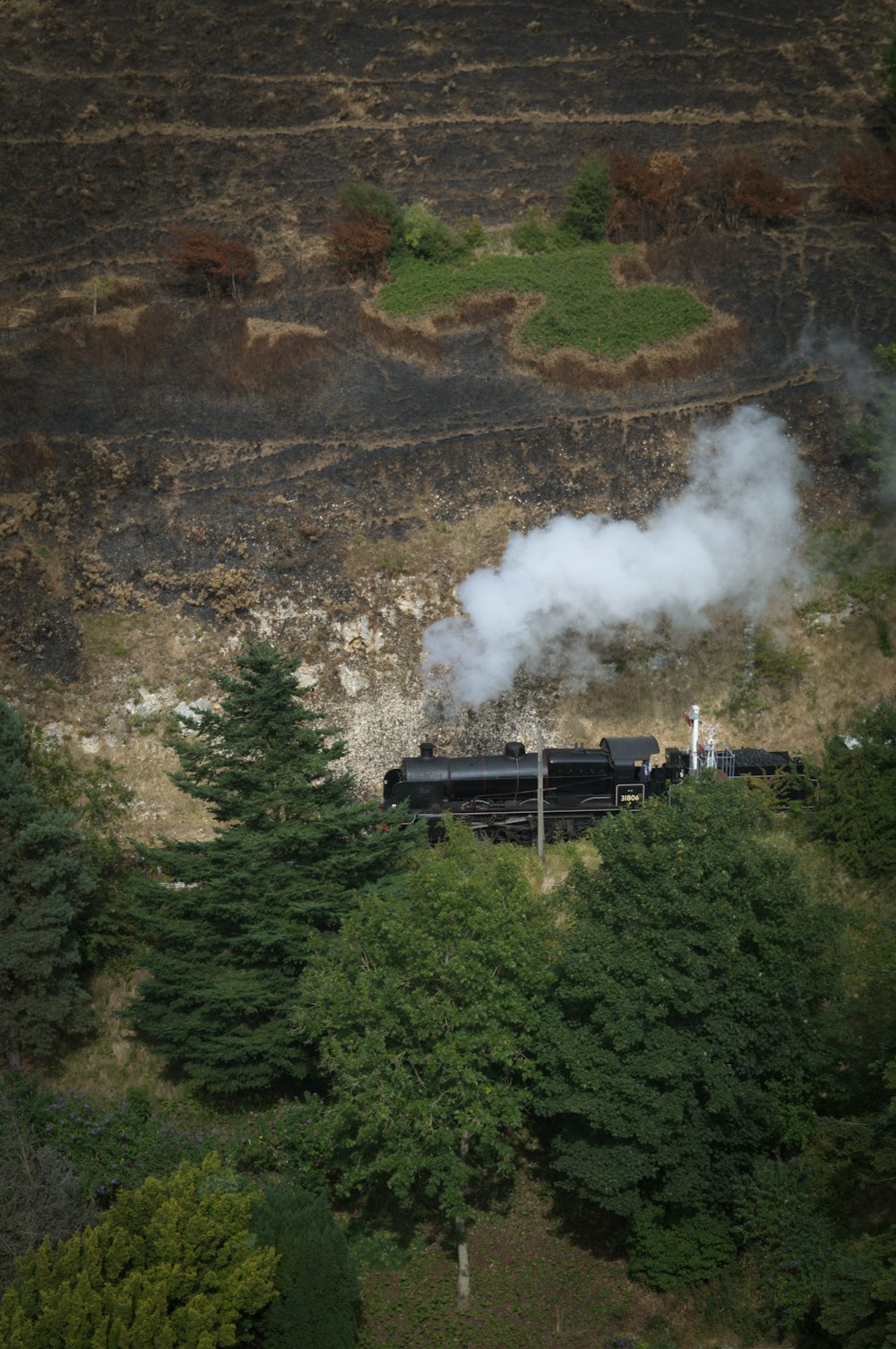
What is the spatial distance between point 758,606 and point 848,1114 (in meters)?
15.7

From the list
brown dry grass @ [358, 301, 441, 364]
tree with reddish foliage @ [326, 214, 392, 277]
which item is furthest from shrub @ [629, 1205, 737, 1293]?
tree with reddish foliage @ [326, 214, 392, 277]

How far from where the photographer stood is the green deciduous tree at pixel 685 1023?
989 inches

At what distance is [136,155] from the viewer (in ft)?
168

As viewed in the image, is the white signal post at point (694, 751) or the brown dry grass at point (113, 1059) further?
the white signal post at point (694, 751)

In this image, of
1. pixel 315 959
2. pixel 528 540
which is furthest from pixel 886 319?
pixel 315 959

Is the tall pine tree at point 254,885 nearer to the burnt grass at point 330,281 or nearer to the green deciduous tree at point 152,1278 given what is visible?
the green deciduous tree at point 152,1278

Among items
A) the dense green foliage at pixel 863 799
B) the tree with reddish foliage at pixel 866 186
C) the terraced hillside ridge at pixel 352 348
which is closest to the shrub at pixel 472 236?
the terraced hillside ridge at pixel 352 348

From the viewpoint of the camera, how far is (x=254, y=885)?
28797 millimetres

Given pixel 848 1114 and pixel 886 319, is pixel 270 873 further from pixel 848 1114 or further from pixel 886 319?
pixel 886 319

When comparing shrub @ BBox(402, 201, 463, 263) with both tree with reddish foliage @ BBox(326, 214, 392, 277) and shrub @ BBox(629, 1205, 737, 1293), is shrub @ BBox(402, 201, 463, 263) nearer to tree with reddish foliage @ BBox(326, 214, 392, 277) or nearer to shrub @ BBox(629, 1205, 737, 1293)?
tree with reddish foliage @ BBox(326, 214, 392, 277)

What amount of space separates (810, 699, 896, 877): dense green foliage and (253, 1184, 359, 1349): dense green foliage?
13.2 meters

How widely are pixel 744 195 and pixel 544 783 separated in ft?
76.4

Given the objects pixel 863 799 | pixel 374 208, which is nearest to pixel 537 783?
pixel 863 799

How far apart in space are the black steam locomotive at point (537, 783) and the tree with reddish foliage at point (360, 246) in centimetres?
1894
